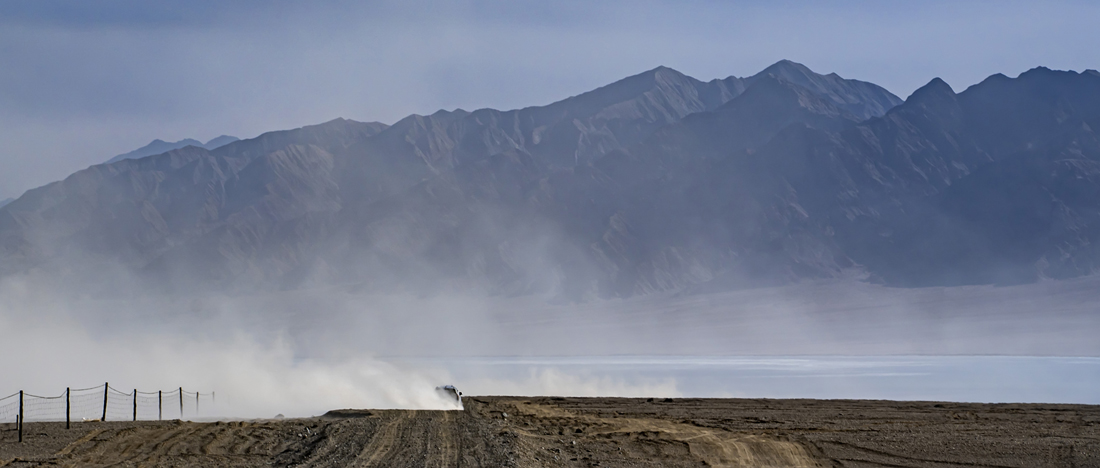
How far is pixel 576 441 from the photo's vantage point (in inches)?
1606

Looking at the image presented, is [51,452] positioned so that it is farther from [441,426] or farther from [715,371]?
[715,371]

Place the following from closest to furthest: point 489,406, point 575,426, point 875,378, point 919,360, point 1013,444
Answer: point 1013,444 → point 575,426 → point 489,406 → point 875,378 → point 919,360

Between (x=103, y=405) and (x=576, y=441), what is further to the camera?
(x=103, y=405)

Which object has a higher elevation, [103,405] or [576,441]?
[103,405]

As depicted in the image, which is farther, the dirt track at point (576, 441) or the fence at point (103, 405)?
the fence at point (103, 405)

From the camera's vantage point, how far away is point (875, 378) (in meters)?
131

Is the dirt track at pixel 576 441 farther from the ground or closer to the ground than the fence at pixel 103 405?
closer to the ground

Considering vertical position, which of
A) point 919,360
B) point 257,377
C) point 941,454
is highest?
point 919,360

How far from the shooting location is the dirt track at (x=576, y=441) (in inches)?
1367

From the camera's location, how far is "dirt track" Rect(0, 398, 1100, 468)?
114 ft

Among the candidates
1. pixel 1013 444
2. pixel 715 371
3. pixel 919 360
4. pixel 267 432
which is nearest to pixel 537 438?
pixel 267 432

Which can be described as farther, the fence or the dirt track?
the fence

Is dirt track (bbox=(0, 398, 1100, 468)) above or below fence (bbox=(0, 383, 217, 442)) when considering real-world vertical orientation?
below

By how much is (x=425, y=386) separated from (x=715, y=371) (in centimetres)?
9400
